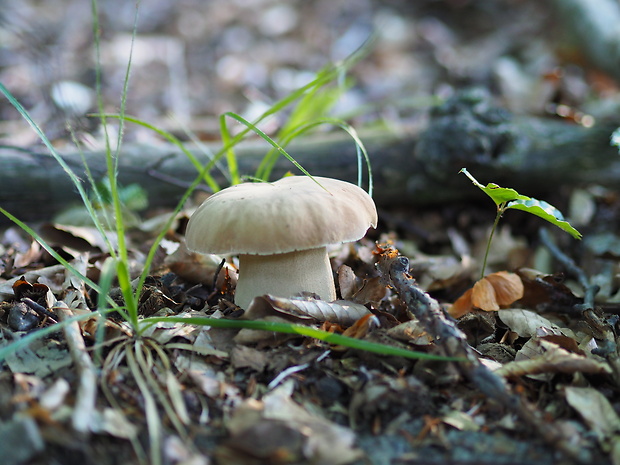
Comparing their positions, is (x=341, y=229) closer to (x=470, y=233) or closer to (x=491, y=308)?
(x=491, y=308)

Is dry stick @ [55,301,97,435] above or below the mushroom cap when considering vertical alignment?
below

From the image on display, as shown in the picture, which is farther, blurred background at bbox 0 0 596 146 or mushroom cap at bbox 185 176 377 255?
blurred background at bbox 0 0 596 146

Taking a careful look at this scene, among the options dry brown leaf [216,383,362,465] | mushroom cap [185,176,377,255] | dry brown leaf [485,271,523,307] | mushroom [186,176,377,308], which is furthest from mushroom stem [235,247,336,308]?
dry brown leaf [485,271,523,307]

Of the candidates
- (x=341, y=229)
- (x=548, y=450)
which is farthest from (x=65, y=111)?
(x=548, y=450)

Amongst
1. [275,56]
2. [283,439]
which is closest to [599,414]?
[283,439]

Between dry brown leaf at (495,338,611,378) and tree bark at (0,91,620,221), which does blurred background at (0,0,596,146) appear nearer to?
tree bark at (0,91,620,221)

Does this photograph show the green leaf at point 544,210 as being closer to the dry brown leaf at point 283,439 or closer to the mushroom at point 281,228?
the mushroom at point 281,228

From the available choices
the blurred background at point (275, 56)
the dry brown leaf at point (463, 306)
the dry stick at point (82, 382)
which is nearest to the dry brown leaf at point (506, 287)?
the dry brown leaf at point (463, 306)
